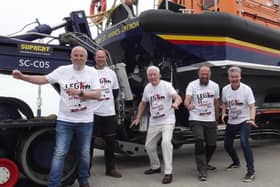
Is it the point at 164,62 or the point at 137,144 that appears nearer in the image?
the point at 137,144

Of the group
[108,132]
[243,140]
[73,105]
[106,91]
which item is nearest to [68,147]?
[73,105]

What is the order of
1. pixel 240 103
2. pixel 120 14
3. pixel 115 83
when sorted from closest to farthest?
1. pixel 240 103
2. pixel 115 83
3. pixel 120 14

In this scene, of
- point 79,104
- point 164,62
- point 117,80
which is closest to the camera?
point 79,104

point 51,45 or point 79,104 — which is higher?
point 51,45

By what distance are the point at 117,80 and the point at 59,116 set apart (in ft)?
5.56

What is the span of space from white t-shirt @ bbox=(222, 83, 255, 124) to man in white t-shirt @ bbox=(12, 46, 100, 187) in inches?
81.6

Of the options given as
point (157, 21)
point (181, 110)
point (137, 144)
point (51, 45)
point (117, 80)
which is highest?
point (157, 21)

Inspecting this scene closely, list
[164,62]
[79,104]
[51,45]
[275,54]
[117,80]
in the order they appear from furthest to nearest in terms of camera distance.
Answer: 1. [275,54]
2. [164,62]
3. [117,80]
4. [51,45]
5. [79,104]

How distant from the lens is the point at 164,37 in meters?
6.12

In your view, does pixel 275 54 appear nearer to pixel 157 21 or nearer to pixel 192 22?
pixel 192 22

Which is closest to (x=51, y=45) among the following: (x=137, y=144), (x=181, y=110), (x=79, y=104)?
(x=79, y=104)

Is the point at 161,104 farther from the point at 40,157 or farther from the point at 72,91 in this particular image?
the point at 40,157

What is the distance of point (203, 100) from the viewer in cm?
Answer: 548

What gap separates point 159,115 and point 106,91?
30.4 inches
